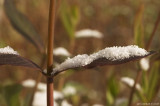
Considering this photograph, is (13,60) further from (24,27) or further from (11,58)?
(24,27)

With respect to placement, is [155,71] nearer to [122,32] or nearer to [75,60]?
[75,60]

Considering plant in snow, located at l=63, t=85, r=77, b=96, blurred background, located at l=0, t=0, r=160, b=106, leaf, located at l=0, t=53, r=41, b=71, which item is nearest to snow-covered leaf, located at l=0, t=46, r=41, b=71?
leaf, located at l=0, t=53, r=41, b=71

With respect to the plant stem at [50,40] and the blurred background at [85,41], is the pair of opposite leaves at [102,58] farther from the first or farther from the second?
the blurred background at [85,41]

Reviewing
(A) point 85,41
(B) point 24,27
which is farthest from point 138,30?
(A) point 85,41

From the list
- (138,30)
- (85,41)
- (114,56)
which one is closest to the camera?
(114,56)

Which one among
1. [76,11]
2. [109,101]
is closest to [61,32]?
[76,11]

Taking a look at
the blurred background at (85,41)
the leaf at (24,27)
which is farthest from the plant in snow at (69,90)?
the leaf at (24,27)

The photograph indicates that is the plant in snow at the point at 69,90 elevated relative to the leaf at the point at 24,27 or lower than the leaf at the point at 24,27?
lower

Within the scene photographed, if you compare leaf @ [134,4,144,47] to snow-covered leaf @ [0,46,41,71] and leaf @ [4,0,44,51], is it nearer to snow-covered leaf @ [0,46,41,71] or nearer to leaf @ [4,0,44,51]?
leaf @ [4,0,44,51]
